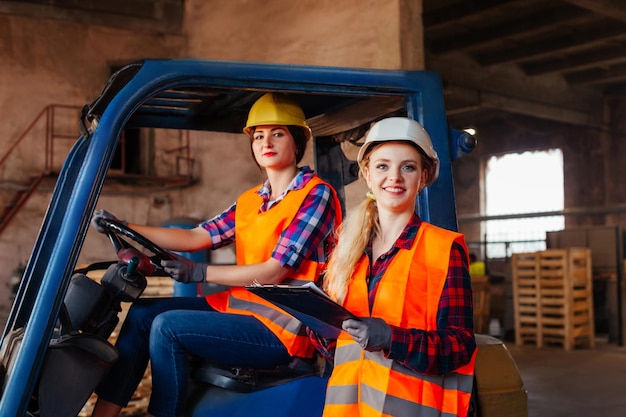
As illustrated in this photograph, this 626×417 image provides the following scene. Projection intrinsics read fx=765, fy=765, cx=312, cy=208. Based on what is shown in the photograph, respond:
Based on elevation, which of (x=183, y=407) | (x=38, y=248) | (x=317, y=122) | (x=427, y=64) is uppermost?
(x=427, y=64)

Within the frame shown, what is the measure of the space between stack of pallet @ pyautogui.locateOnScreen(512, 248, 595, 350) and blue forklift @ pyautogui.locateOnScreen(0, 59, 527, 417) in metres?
9.78

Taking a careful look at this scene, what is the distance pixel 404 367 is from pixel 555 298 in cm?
1099

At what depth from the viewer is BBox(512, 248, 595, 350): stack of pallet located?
12.5 m

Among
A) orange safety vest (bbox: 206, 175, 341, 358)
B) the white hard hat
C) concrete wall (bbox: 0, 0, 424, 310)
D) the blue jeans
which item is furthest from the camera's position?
concrete wall (bbox: 0, 0, 424, 310)

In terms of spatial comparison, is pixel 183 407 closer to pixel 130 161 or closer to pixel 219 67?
pixel 219 67

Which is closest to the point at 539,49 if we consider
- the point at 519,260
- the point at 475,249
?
the point at 519,260

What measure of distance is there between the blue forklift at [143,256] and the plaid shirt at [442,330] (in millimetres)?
569

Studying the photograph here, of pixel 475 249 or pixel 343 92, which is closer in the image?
pixel 343 92

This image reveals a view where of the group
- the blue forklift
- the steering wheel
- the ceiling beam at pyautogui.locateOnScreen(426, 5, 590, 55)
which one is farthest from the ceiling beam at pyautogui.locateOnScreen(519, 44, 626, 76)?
the steering wheel

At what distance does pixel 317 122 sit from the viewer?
3.78 meters

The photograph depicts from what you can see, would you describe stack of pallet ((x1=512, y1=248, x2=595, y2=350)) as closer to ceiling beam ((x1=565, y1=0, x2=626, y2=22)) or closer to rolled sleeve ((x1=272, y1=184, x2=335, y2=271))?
ceiling beam ((x1=565, y1=0, x2=626, y2=22))

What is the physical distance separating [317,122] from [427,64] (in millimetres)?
10698

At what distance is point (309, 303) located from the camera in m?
2.33

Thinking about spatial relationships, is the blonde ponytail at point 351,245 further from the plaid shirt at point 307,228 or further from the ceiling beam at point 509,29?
the ceiling beam at point 509,29
